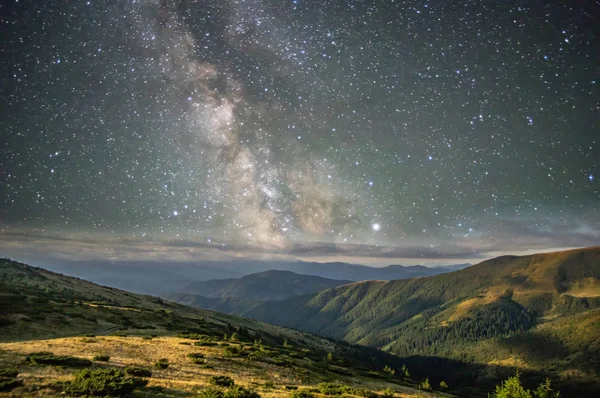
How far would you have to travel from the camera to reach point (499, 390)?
1244 inches

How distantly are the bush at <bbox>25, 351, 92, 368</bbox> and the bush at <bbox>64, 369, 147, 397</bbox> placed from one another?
471cm

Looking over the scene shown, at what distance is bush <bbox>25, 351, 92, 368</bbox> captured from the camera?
77.1 feet

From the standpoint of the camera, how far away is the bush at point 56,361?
2350cm

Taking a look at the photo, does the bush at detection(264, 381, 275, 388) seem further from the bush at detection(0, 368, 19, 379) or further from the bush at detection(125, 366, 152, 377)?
the bush at detection(0, 368, 19, 379)

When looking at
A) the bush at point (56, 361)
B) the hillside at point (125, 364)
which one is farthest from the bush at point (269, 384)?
the bush at point (56, 361)

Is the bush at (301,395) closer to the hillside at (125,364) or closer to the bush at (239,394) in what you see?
the hillside at (125,364)

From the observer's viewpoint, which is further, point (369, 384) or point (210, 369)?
point (369, 384)

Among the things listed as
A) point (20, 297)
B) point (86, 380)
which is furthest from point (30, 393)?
point (20, 297)

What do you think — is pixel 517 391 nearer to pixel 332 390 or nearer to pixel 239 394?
pixel 332 390

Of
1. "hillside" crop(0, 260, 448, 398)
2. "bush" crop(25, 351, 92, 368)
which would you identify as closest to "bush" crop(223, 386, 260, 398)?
"hillside" crop(0, 260, 448, 398)

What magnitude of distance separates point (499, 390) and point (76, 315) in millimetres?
57173

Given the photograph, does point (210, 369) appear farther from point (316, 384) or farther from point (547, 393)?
point (547, 393)

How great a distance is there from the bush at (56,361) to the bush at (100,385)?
471cm

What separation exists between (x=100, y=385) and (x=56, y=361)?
26.4 ft
